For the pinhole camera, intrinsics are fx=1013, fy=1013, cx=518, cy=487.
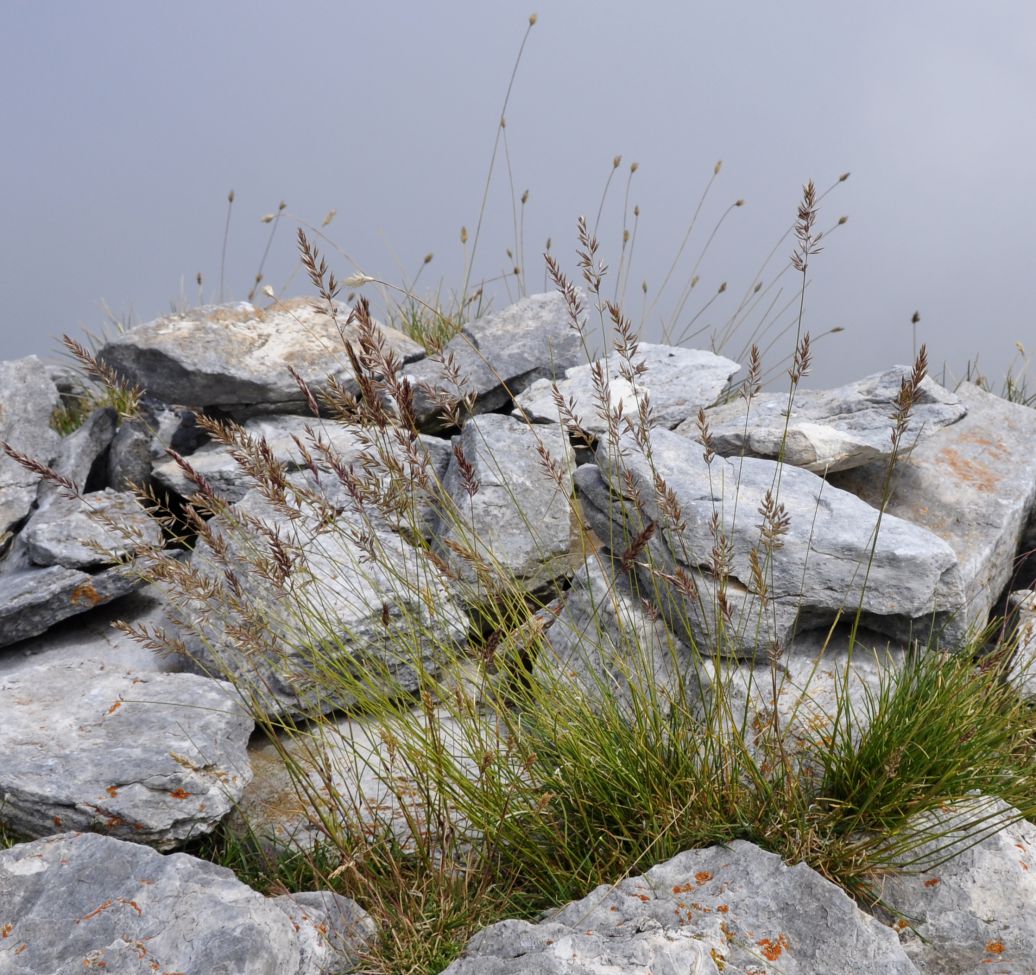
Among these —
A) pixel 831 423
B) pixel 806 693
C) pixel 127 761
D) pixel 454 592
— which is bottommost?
pixel 127 761

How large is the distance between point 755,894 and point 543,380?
3.85m

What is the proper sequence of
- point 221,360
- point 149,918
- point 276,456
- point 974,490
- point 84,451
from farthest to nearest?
point 84,451 → point 276,456 → point 221,360 → point 974,490 → point 149,918

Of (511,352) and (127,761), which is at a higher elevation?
(511,352)

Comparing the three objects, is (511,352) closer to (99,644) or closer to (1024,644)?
(99,644)

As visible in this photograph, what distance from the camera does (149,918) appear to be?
2771mm

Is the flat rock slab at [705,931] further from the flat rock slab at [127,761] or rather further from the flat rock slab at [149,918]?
the flat rock slab at [127,761]

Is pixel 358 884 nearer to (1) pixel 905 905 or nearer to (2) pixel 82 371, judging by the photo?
(1) pixel 905 905

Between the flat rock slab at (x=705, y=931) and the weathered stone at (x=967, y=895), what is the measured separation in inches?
14.5

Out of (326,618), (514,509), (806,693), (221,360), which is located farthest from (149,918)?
(221,360)

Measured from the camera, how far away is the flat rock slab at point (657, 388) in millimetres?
5645

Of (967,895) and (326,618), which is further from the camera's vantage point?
(326,618)

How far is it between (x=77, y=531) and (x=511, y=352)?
109 inches

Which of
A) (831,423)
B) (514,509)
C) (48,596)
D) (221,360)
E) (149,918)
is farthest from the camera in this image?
(221,360)

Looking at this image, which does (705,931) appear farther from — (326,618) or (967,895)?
(326,618)
